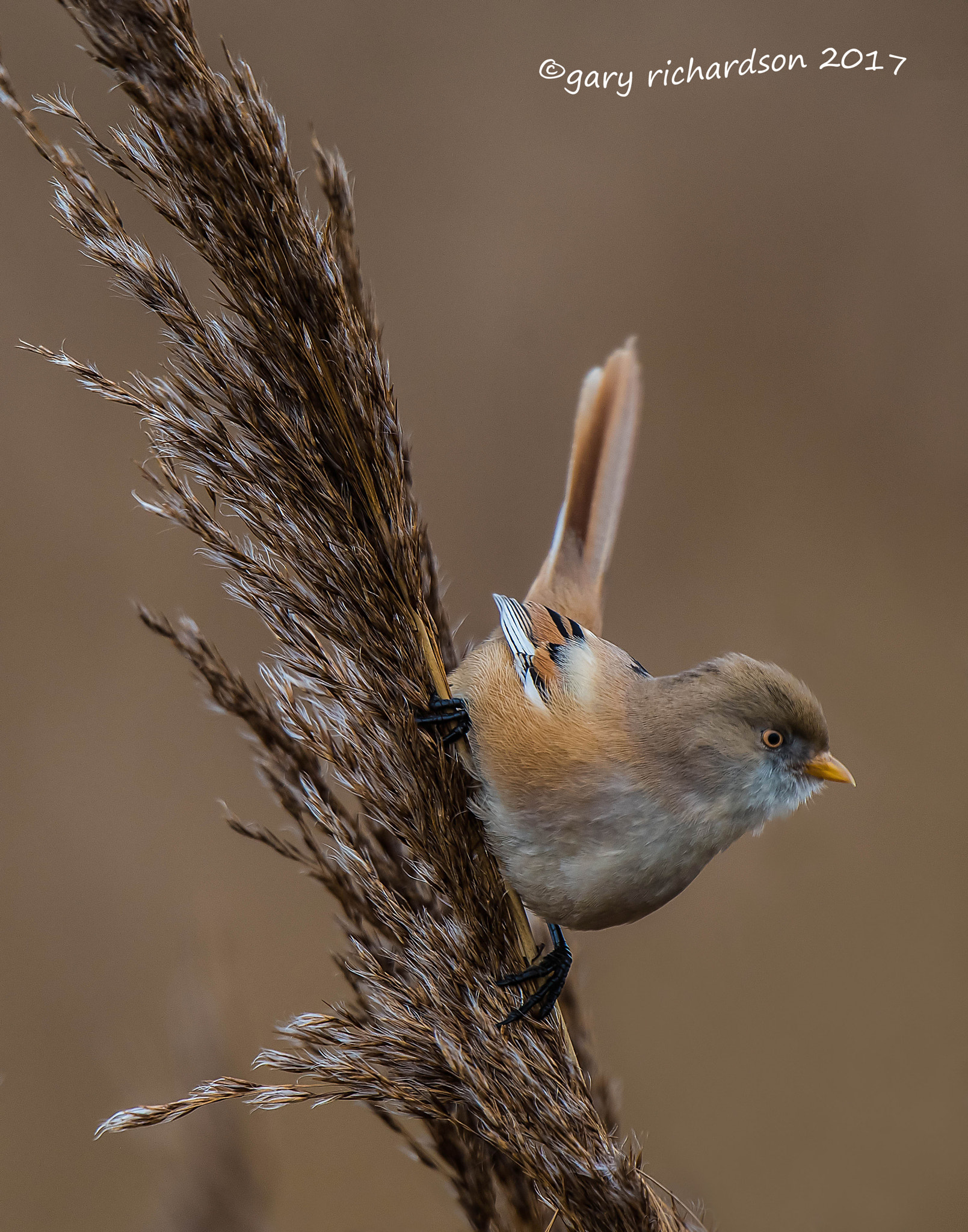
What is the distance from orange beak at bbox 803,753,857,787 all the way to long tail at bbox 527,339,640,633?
441 millimetres

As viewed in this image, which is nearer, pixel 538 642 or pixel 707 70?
pixel 538 642

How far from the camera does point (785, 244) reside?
8.15ft

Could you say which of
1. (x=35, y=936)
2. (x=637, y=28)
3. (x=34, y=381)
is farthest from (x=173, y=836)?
(x=637, y=28)

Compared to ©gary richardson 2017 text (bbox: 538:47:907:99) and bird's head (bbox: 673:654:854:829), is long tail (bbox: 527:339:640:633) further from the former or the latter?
©gary richardson 2017 text (bbox: 538:47:907:99)

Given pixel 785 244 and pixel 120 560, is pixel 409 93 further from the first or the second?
pixel 120 560

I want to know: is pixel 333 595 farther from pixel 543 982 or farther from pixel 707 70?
pixel 707 70

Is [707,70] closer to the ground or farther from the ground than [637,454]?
farther from the ground

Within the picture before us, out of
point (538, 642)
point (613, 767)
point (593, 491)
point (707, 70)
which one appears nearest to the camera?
point (613, 767)

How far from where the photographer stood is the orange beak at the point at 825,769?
3.51 feet

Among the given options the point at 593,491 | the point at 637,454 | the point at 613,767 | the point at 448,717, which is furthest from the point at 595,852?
the point at 637,454

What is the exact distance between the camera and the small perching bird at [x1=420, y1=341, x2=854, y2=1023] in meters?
1.01

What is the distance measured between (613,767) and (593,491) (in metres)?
0.48

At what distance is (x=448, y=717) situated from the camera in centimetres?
106

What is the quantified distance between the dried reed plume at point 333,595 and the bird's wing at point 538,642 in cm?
15
